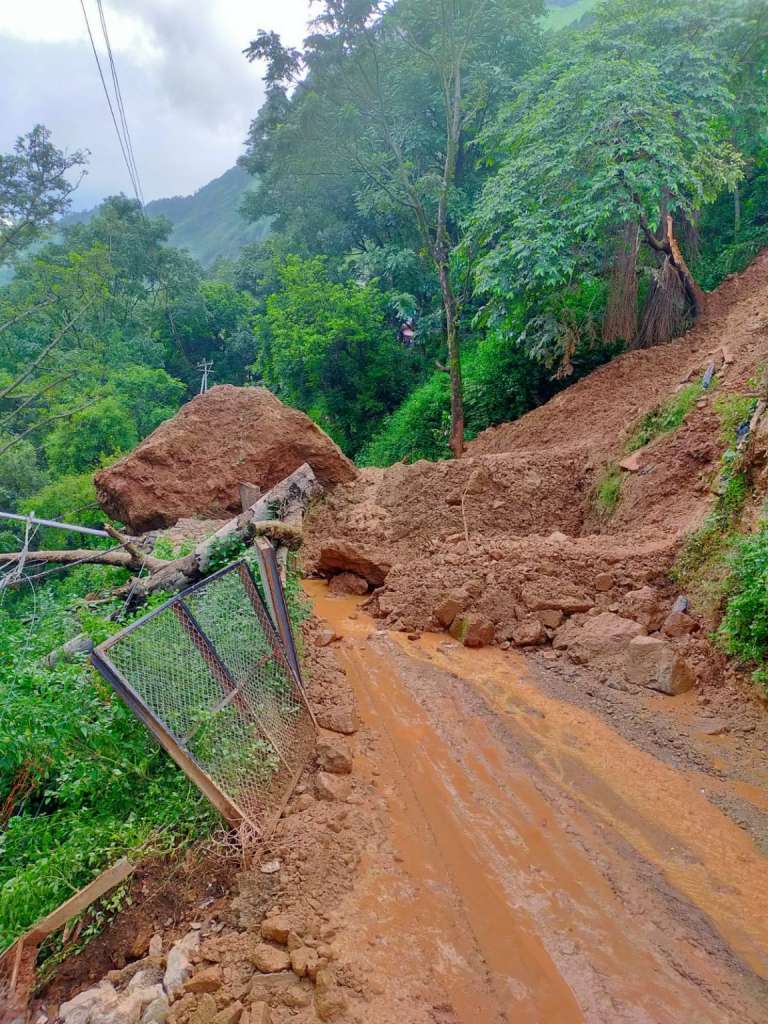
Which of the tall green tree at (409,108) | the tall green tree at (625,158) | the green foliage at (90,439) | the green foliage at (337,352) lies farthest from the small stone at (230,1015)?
the green foliage at (90,439)

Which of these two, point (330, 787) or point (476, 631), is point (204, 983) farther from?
point (476, 631)

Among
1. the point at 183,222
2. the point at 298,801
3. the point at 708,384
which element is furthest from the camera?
the point at 183,222

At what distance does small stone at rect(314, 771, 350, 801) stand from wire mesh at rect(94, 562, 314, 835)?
177mm

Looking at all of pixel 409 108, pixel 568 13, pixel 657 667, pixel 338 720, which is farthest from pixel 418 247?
pixel 568 13

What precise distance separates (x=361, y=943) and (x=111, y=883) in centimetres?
143

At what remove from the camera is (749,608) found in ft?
14.2

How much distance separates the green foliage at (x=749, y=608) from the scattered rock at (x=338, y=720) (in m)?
2.98

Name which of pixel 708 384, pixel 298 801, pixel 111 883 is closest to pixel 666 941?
pixel 298 801

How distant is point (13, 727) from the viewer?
12.3 ft

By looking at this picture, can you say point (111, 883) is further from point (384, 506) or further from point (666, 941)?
point (384, 506)

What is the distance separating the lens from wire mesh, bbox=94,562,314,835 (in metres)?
3.34

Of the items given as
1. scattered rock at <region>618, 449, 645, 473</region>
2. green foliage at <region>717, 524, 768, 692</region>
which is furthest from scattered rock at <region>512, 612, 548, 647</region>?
scattered rock at <region>618, 449, 645, 473</region>

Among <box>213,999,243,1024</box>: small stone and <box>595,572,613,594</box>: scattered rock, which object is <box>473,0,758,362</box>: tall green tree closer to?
<box>595,572,613,594</box>: scattered rock

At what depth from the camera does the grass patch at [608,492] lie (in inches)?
290
